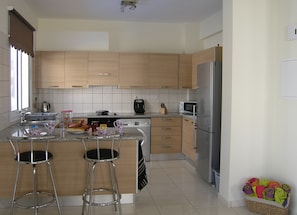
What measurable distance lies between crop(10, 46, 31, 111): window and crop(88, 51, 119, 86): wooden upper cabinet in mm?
A: 1090

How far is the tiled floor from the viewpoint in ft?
11.1

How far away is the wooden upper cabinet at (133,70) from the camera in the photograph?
5.84m

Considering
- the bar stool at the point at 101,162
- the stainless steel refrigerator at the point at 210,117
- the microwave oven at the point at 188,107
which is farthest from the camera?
the microwave oven at the point at 188,107

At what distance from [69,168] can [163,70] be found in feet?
10.4

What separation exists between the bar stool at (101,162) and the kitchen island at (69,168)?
0.07 metres

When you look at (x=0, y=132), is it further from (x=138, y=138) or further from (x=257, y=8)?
(x=257, y=8)

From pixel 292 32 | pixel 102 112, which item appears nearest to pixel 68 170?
pixel 102 112

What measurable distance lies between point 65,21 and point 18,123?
2.46 m

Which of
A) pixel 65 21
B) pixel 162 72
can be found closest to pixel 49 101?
pixel 65 21

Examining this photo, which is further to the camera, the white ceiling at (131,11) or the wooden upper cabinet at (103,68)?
the wooden upper cabinet at (103,68)

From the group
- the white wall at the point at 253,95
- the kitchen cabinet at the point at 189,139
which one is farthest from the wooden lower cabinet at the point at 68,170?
the kitchen cabinet at the point at 189,139

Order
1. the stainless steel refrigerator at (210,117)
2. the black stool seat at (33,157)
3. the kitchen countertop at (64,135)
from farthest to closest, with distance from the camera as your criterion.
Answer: the stainless steel refrigerator at (210,117) → the kitchen countertop at (64,135) → the black stool seat at (33,157)

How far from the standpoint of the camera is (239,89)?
3.49 metres

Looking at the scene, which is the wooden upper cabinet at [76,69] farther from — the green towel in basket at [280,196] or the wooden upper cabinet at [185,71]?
the green towel in basket at [280,196]
